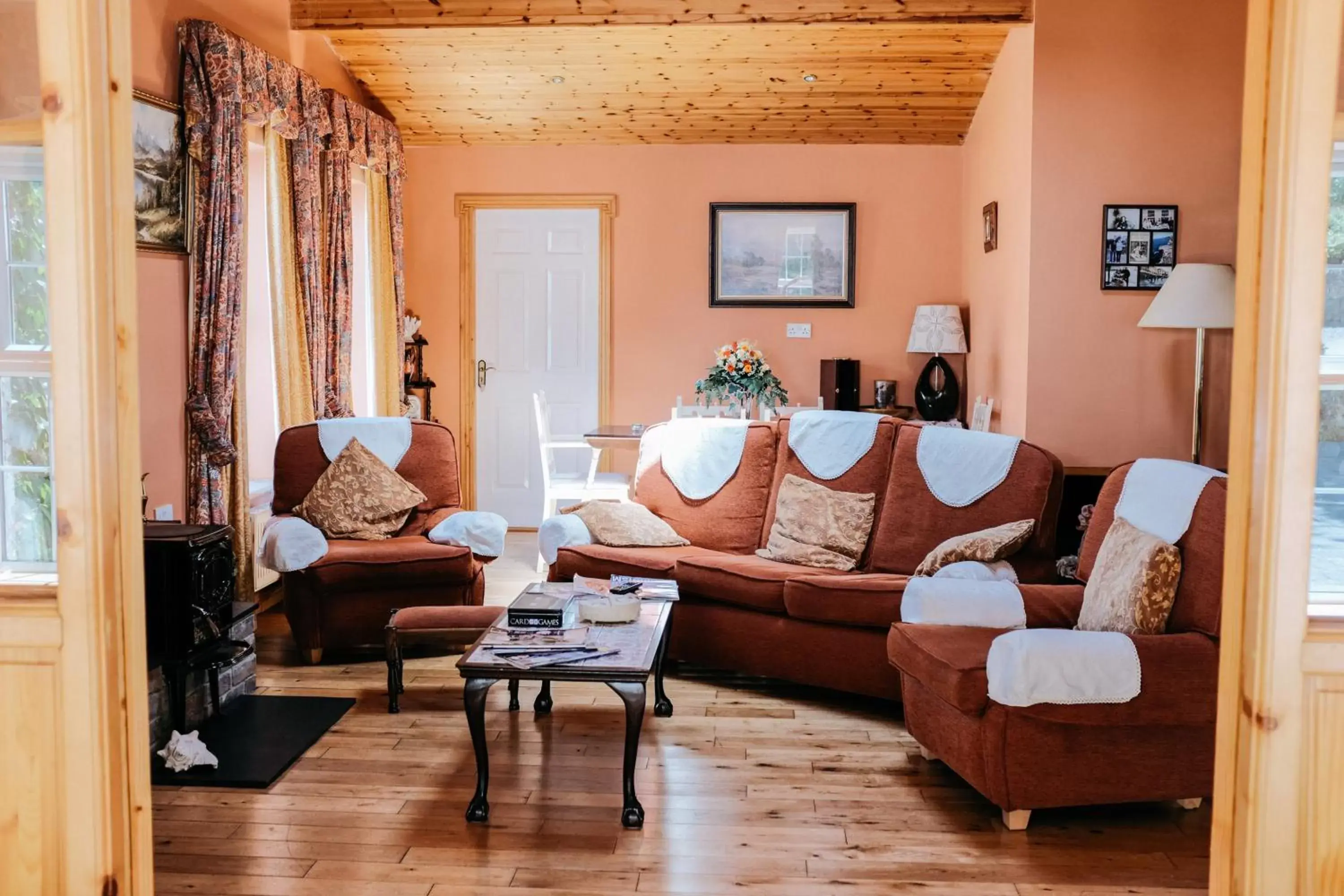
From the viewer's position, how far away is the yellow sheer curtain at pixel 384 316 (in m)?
6.73

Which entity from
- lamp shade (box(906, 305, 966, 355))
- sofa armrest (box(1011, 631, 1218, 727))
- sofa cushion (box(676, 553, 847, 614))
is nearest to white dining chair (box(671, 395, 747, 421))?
lamp shade (box(906, 305, 966, 355))

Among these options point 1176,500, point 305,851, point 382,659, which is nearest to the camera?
point 305,851

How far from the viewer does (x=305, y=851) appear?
290 cm

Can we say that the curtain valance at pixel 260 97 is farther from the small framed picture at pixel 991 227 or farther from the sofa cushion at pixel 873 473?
the small framed picture at pixel 991 227

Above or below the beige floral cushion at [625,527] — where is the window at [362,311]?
above

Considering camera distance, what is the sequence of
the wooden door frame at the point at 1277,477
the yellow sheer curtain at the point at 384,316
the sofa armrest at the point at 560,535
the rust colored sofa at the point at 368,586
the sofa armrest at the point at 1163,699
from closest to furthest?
the wooden door frame at the point at 1277,477 → the sofa armrest at the point at 1163,699 → the rust colored sofa at the point at 368,586 → the sofa armrest at the point at 560,535 → the yellow sheer curtain at the point at 384,316

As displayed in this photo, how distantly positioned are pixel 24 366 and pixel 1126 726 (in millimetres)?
2616

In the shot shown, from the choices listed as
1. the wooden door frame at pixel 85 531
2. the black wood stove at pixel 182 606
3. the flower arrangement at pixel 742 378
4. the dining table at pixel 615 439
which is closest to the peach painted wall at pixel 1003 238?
the flower arrangement at pixel 742 378

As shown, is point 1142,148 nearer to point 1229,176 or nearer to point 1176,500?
point 1229,176

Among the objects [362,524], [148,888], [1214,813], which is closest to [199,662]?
[362,524]

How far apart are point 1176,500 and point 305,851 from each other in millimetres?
2465

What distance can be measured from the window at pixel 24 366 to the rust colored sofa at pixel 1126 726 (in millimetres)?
2209

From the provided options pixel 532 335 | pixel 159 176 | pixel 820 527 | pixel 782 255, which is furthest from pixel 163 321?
pixel 782 255

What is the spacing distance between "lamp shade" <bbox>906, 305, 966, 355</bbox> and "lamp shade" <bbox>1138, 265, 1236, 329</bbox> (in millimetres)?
1993
